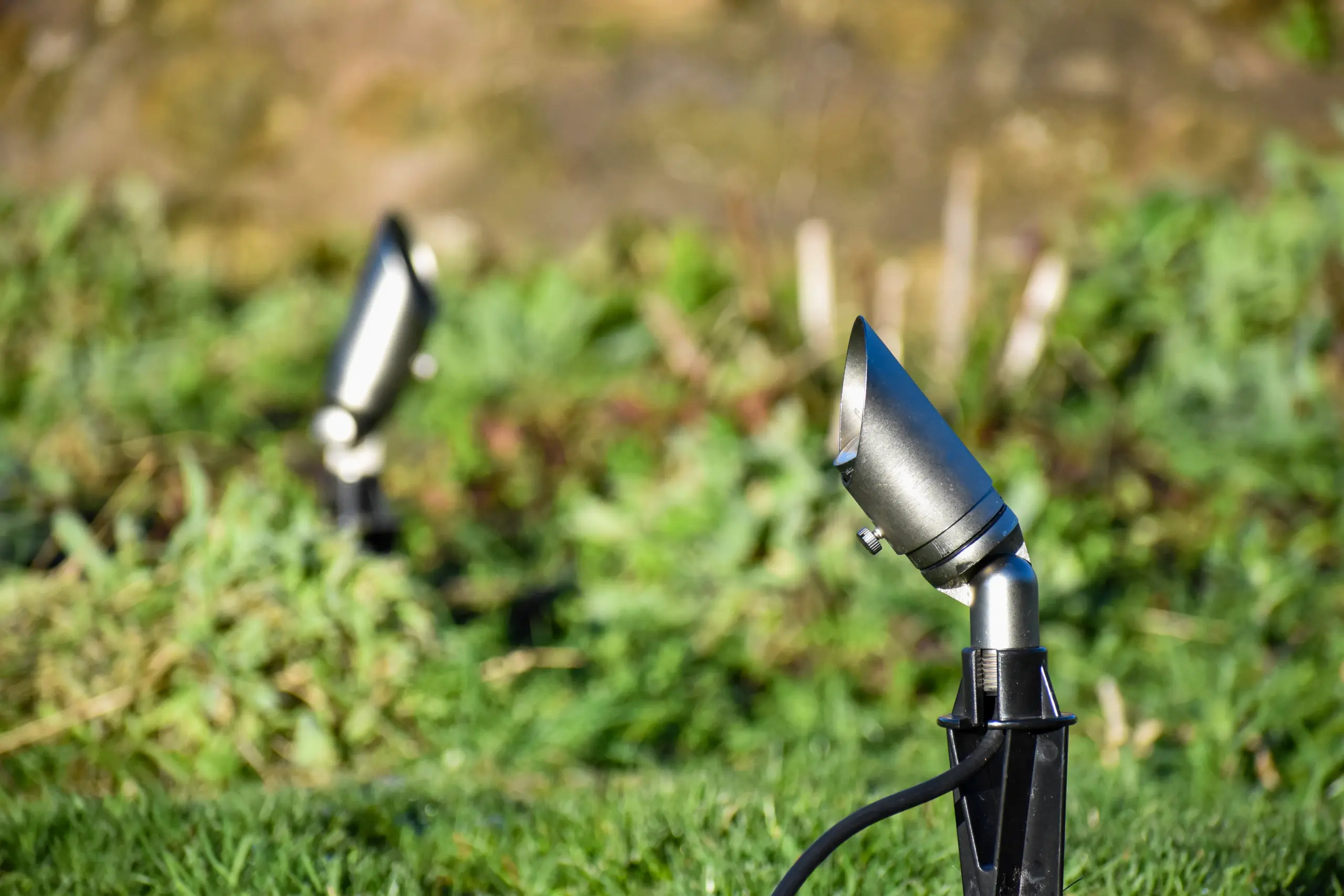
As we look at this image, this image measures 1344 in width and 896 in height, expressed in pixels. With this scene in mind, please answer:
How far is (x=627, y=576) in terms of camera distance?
384 cm

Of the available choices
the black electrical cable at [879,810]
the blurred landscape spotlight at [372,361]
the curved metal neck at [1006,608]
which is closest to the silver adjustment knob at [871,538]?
the curved metal neck at [1006,608]

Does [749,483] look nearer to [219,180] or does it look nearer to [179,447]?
[179,447]

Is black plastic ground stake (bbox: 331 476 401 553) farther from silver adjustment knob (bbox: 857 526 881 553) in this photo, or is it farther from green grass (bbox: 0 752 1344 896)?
silver adjustment knob (bbox: 857 526 881 553)

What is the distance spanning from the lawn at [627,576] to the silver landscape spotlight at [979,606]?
1.19 ft

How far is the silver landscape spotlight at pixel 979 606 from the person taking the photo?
1468mm

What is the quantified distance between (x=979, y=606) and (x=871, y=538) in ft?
0.53

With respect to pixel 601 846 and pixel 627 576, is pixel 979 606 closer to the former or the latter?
pixel 601 846

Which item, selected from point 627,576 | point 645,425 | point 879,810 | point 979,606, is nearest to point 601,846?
point 879,810

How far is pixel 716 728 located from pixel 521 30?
387 cm

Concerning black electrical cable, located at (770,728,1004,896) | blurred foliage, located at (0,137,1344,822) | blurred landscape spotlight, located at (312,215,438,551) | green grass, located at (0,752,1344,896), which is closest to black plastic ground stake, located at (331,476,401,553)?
blurred landscape spotlight, located at (312,215,438,551)

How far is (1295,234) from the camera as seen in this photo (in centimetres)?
447

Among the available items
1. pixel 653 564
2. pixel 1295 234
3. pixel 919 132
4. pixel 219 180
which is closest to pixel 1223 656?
pixel 653 564

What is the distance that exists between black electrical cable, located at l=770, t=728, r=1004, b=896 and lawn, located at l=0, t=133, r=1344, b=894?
441mm

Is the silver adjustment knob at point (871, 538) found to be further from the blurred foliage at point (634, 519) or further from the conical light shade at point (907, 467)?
the blurred foliage at point (634, 519)
